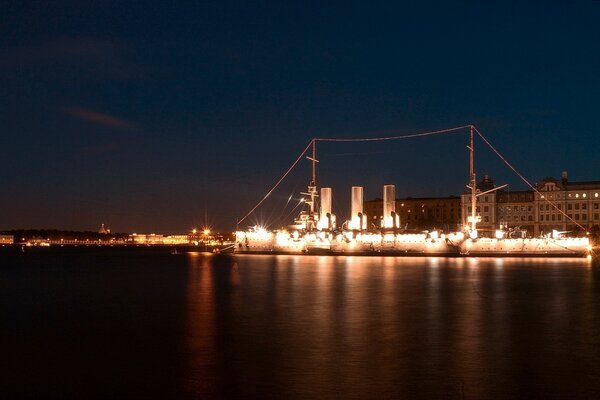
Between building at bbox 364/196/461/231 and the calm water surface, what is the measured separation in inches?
4688

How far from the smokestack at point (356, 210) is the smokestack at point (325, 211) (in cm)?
360

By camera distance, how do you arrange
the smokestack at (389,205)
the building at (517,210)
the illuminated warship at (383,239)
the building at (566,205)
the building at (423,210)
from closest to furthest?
the illuminated warship at (383,239) → the smokestack at (389,205) → the building at (566,205) → the building at (517,210) → the building at (423,210)

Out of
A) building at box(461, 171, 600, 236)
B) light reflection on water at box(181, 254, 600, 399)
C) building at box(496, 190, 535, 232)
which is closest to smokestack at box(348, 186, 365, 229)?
building at box(461, 171, 600, 236)

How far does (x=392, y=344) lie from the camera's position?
62.1 ft

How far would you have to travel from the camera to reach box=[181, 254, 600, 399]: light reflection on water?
13.7 metres

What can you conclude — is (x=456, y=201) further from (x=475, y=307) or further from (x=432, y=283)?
(x=475, y=307)

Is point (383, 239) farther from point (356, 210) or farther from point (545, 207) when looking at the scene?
point (545, 207)

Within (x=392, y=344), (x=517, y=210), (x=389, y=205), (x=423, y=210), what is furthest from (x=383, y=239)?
(x=392, y=344)

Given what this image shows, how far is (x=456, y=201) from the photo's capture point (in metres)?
156

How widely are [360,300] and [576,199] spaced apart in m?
95.9

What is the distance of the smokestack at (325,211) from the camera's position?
104875 millimetres

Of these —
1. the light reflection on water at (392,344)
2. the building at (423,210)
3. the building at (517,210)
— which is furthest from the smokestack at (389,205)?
the light reflection on water at (392,344)

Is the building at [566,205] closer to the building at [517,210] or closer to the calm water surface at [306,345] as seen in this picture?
the building at [517,210]

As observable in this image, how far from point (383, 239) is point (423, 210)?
63173mm
